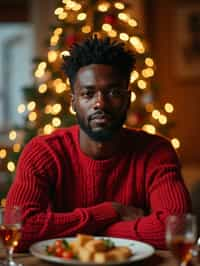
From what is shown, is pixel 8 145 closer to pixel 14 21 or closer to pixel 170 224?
pixel 14 21

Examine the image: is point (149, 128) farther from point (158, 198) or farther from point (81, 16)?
point (158, 198)

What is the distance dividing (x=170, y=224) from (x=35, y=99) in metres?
1.91

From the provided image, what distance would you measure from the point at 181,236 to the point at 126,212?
55 centimetres

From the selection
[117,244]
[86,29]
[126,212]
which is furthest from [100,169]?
[86,29]

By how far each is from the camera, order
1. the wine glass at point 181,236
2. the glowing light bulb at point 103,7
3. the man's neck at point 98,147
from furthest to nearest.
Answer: the glowing light bulb at point 103,7 < the man's neck at point 98,147 < the wine glass at point 181,236

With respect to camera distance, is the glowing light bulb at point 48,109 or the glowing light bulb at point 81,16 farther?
the glowing light bulb at point 48,109

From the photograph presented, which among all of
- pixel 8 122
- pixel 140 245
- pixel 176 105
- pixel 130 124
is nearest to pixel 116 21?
pixel 130 124

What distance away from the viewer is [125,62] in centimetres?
201

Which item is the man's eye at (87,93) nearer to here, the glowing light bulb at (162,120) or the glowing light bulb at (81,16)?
the glowing light bulb at (81,16)

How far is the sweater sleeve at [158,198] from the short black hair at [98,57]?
288 mm

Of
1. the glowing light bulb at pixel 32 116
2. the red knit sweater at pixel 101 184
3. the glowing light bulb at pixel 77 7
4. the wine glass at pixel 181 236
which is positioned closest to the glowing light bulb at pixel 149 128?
the glowing light bulb at pixel 32 116

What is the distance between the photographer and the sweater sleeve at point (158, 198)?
1.82 metres

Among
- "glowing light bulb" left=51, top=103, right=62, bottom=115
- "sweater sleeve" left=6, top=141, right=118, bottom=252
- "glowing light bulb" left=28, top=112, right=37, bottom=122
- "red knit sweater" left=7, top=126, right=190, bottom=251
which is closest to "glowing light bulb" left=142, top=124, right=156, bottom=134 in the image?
"glowing light bulb" left=51, top=103, right=62, bottom=115

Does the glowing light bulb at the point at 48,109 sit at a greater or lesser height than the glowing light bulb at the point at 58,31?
lesser
